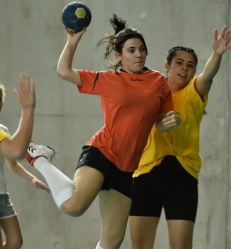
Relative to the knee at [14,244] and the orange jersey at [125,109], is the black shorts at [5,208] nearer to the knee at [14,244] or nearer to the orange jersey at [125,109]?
the knee at [14,244]

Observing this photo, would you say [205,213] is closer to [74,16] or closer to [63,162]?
[63,162]

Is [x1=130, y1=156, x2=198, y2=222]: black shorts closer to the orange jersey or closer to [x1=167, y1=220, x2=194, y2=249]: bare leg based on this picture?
[x1=167, y1=220, x2=194, y2=249]: bare leg

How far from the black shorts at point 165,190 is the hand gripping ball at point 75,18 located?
95 centimetres

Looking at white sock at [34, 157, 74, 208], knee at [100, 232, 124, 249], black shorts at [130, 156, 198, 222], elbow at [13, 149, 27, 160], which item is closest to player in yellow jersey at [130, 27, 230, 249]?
black shorts at [130, 156, 198, 222]

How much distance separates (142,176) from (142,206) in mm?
183

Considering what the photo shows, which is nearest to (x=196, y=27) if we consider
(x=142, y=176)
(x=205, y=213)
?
(x=205, y=213)

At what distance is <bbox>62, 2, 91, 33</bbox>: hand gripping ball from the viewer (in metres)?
4.24

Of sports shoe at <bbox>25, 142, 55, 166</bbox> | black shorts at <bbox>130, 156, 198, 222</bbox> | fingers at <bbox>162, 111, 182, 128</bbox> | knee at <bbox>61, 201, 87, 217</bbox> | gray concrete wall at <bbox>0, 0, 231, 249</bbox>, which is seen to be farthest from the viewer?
gray concrete wall at <bbox>0, 0, 231, 249</bbox>

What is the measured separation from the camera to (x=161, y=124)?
14.2 feet

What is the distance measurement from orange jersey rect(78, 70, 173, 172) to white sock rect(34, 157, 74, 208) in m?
0.28

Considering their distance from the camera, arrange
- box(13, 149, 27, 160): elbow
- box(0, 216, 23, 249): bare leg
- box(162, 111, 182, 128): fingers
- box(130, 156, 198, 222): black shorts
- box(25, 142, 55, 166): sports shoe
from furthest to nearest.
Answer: box(0, 216, 23, 249): bare leg < box(130, 156, 198, 222): black shorts < box(25, 142, 55, 166): sports shoe < box(162, 111, 182, 128): fingers < box(13, 149, 27, 160): elbow

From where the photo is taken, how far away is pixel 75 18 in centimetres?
425

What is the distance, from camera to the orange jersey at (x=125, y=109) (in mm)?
4211

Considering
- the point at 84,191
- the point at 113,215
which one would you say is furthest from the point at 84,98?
the point at 84,191
